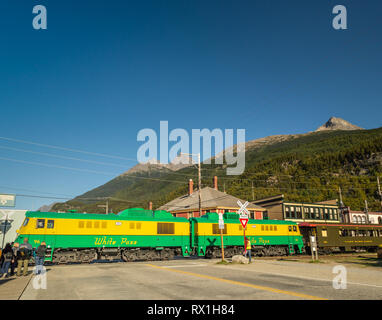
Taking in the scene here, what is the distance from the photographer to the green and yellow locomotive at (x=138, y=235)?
67.2 ft

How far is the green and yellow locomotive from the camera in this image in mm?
20469

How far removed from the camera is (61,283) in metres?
11.6

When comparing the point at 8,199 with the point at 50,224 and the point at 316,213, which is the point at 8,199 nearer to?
the point at 50,224

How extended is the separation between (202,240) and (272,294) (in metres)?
17.7

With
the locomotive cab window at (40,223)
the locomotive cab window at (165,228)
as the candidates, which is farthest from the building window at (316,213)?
the locomotive cab window at (40,223)

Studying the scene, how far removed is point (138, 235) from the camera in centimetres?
2364

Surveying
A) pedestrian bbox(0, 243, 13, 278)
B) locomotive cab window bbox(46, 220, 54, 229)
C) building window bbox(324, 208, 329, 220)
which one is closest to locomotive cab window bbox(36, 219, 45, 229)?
locomotive cab window bbox(46, 220, 54, 229)

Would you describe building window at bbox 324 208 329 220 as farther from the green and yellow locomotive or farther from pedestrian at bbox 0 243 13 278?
pedestrian at bbox 0 243 13 278

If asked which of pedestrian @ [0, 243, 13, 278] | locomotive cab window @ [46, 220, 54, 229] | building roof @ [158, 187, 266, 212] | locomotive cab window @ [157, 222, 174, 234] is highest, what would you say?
building roof @ [158, 187, 266, 212]

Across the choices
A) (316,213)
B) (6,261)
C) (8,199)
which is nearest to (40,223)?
(6,261)

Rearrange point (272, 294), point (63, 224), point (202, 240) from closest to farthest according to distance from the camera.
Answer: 1. point (272, 294)
2. point (63, 224)
3. point (202, 240)

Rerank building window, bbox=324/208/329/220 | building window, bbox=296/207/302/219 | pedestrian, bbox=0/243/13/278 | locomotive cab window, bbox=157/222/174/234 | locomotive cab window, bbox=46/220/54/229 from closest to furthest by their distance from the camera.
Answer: pedestrian, bbox=0/243/13/278, locomotive cab window, bbox=46/220/54/229, locomotive cab window, bbox=157/222/174/234, building window, bbox=296/207/302/219, building window, bbox=324/208/329/220
